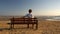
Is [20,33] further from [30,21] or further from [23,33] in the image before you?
[30,21]

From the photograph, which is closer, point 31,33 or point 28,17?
point 31,33

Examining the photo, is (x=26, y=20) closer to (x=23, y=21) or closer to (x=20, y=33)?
(x=23, y=21)

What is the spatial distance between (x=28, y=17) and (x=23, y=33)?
285 centimetres

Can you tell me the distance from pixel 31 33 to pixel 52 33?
132cm

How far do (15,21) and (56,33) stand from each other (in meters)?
3.42

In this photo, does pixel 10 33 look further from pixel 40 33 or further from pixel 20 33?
pixel 40 33

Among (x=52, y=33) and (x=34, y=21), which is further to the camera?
(x=34, y=21)

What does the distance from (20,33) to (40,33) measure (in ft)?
4.10

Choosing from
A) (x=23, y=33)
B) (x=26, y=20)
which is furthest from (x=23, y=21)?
(x=23, y=33)

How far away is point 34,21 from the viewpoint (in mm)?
16328

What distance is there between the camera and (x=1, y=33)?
1389 centimetres

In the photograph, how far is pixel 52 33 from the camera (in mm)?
14328

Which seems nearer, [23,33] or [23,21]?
[23,33]

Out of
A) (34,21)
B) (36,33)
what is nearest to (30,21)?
(34,21)
